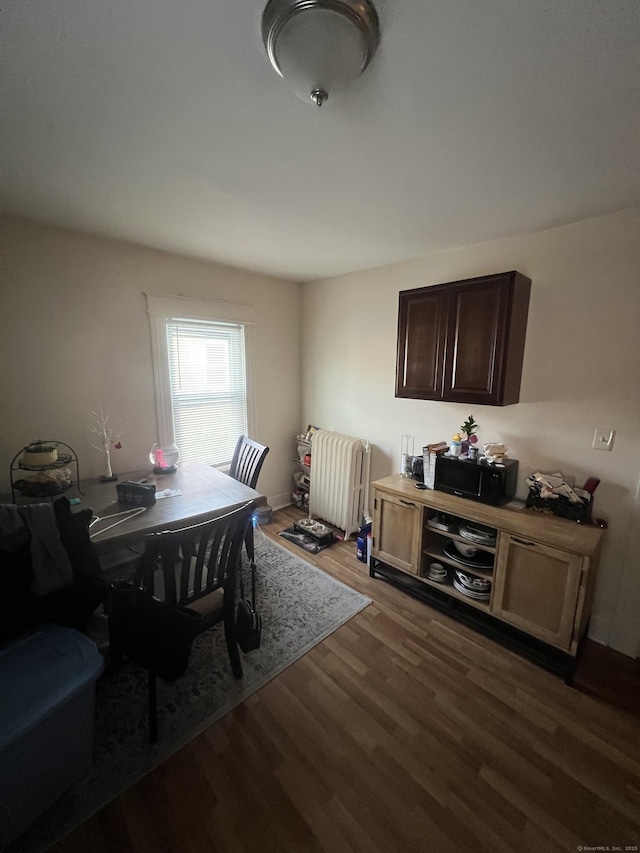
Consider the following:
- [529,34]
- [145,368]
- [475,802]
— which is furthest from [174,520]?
[529,34]

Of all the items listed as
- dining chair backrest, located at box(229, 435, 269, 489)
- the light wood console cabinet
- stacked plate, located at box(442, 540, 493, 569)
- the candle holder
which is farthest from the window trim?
stacked plate, located at box(442, 540, 493, 569)

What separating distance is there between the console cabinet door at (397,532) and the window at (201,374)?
1667 mm

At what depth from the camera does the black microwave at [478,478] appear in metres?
2.09

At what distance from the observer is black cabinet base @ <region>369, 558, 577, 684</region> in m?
1.82

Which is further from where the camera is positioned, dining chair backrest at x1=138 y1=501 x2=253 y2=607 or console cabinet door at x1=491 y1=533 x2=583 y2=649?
console cabinet door at x1=491 y1=533 x2=583 y2=649

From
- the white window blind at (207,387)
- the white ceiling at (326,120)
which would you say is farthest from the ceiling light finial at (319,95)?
the white window blind at (207,387)

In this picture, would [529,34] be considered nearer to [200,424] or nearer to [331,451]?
[331,451]

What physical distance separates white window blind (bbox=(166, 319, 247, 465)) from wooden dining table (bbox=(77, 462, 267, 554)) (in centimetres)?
58

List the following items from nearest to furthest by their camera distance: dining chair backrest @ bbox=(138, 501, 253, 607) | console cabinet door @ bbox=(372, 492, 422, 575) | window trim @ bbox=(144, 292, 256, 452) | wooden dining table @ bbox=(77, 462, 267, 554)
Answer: dining chair backrest @ bbox=(138, 501, 253, 607)
wooden dining table @ bbox=(77, 462, 267, 554)
console cabinet door @ bbox=(372, 492, 422, 575)
window trim @ bbox=(144, 292, 256, 452)

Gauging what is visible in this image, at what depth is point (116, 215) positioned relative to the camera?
6.54 ft

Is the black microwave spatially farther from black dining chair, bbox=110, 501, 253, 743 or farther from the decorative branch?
the decorative branch

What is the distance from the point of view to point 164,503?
6.52 feet

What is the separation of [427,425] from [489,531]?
953 mm

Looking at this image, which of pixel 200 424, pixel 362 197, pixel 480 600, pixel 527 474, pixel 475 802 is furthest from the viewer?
pixel 200 424
